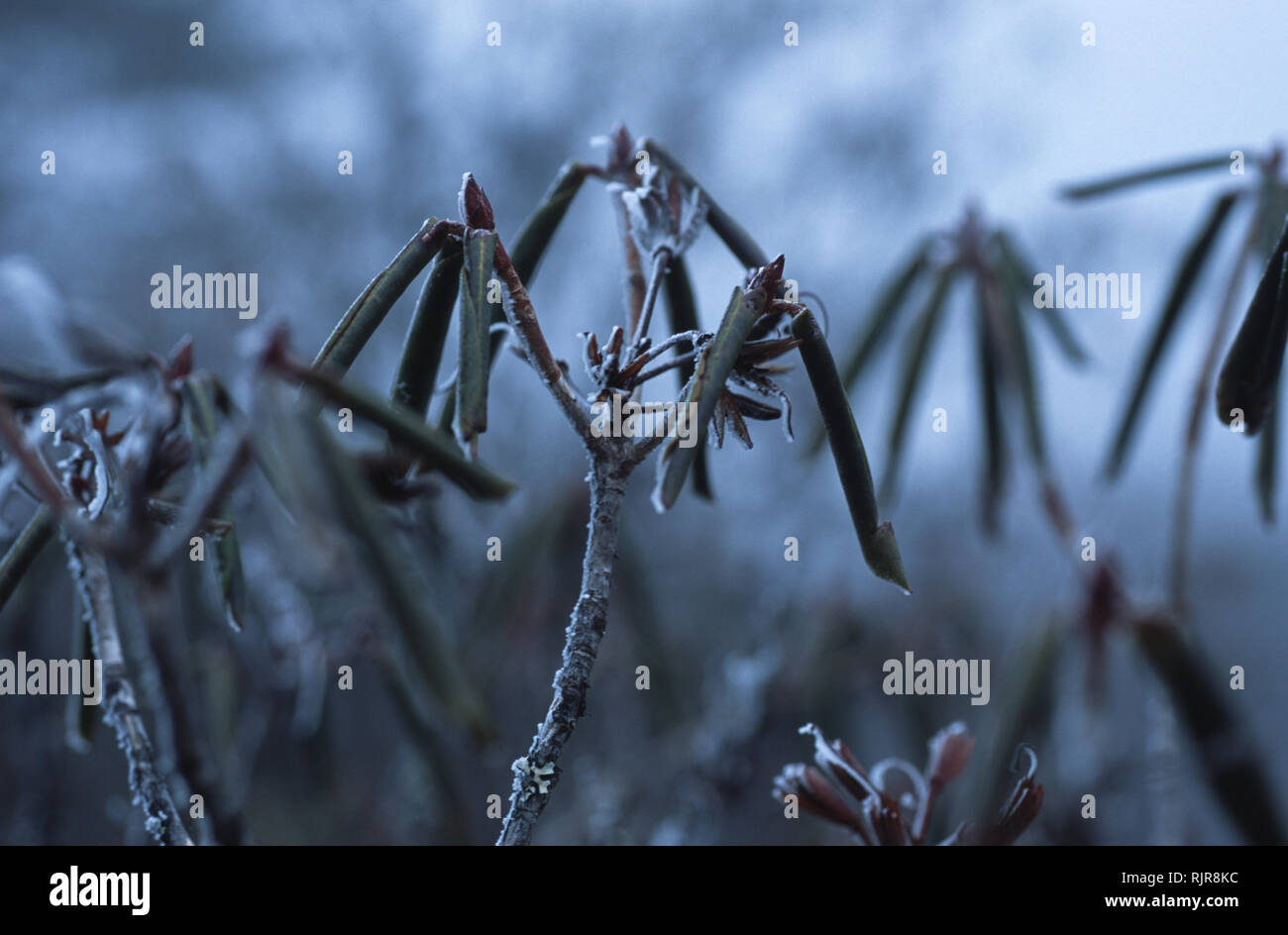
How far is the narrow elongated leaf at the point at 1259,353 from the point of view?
1.70 feet

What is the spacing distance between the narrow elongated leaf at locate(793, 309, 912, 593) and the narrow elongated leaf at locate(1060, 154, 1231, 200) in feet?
1.73

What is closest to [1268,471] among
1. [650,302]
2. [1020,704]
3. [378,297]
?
[1020,704]

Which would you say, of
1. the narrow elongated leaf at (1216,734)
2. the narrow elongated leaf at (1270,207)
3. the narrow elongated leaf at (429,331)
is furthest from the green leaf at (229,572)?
the narrow elongated leaf at (1270,207)

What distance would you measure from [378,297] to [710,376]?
174 mm

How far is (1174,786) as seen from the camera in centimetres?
84

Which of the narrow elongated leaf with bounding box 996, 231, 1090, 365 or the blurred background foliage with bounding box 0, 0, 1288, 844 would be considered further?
the blurred background foliage with bounding box 0, 0, 1288, 844

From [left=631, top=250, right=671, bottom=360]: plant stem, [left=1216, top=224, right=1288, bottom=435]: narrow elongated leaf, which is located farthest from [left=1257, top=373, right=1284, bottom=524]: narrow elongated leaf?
[left=631, top=250, right=671, bottom=360]: plant stem

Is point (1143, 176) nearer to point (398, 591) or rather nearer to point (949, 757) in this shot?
point (949, 757)

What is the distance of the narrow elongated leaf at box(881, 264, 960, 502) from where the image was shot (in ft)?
3.40

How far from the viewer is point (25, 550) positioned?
47 centimetres

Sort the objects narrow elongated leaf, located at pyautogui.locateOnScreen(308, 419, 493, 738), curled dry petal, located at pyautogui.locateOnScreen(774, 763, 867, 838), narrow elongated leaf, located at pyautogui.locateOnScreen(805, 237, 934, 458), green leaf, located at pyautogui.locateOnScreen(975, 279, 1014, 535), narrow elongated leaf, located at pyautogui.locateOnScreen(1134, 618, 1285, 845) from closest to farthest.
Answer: narrow elongated leaf, located at pyautogui.locateOnScreen(308, 419, 493, 738) < curled dry petal, located at pyautogui.locateOnScreen(774, 763, 867, 838) < narrow elongated leaf, located at pyautogui.locateOnScreen(1134, 618, 1285, 845) < narrow elongated leaf, located at pyautogui.locateOnScreen(805, 237, 934, 458) < green leaf, located at pyautogui.locateOnScreen(975, 279, 1014, 535)

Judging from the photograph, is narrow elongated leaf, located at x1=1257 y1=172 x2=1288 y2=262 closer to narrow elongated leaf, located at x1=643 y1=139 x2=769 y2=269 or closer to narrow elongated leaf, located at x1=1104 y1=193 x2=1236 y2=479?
narrow elongated leaf, located at x1=1104 y1=193 x2=1236 y2=479
